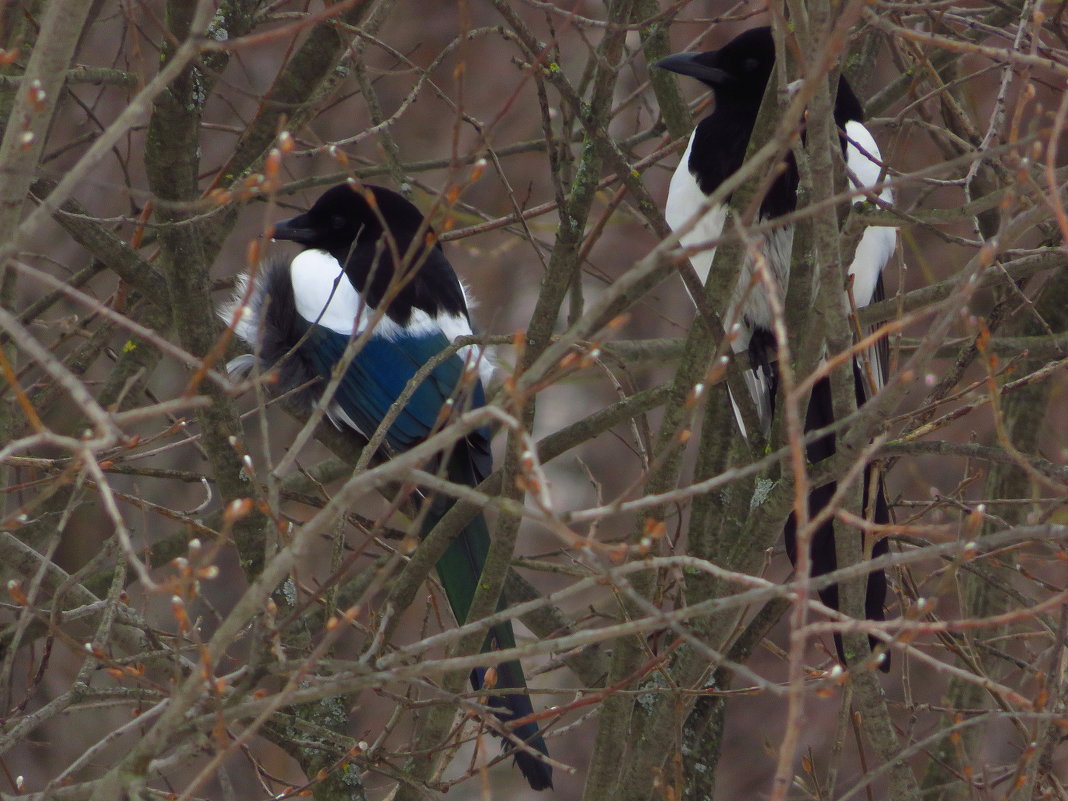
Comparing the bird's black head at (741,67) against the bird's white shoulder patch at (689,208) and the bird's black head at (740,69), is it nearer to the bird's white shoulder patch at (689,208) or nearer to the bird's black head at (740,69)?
the bird's black head at (740,69)

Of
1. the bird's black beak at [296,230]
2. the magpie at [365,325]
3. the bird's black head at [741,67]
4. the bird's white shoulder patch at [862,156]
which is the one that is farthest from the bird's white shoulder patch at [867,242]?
the bird's black beak at [296,230]

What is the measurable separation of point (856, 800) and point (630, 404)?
356cm

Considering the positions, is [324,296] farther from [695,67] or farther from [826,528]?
[826,528]

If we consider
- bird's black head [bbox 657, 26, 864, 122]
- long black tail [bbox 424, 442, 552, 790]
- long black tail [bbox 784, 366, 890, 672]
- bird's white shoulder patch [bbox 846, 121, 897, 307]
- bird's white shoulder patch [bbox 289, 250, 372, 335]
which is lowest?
long black tail [bbox 424, 442, 552, 790]

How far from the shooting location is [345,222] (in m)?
3.55

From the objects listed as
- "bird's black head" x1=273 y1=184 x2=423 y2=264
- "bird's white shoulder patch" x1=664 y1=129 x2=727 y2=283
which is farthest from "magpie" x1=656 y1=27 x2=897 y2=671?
"bird's black head" x1=273 y1=184 x2=423 y2=264

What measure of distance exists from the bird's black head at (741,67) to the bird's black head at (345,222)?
0.89 meters

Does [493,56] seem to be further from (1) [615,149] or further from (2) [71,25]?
(2) [71,25]

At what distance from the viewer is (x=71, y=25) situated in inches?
57.6

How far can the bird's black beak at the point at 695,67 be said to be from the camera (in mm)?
2855

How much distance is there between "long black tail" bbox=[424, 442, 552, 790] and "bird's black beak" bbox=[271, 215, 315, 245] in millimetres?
819

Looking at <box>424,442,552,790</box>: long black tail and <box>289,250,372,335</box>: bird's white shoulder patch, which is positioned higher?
<box>289,250,372,335</box>: bird's white shoulder patch

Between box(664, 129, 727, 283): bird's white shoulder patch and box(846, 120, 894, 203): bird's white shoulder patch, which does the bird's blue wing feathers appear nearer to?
box(664, 129, 727, 283): bird's white shoulder patch

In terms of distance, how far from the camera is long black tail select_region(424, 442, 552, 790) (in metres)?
2.52
